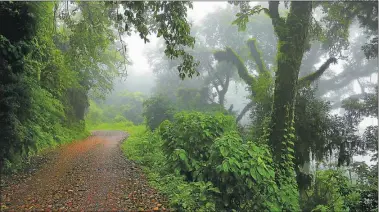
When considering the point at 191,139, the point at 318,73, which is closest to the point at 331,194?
the point at 191,139

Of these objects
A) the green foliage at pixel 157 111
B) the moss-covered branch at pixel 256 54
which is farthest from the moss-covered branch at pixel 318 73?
the green foliage at pixel 157 111

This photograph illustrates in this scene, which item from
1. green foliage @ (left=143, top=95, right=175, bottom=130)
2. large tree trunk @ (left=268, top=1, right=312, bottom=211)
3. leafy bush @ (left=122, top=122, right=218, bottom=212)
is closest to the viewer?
leafy bush @ (left=122, top=122, right=218, bottom=212)

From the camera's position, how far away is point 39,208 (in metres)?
5.39

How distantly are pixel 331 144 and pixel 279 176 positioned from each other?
6.09m

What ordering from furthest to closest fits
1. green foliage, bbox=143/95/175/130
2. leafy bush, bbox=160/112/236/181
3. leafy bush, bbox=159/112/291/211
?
1. green foliage, bbox=143/95/175/130
2. leafy bush, bbox=160/112/236/181
3. leafy bush, bbox=159/112/291/211

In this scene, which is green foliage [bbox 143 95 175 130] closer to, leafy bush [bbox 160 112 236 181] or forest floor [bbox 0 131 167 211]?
forest floor [bbox 0 131 167 211]

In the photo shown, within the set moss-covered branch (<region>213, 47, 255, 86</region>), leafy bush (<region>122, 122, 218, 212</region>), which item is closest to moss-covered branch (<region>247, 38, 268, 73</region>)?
moss-covered branch (<region>213, 47, 255, 86</region>)

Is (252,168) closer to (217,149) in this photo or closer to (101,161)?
(217,149)

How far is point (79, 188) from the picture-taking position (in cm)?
665

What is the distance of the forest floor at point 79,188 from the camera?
5.54 metres

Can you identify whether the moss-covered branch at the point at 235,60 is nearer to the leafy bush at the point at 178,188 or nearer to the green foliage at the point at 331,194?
the green foliage at the point at 331,194

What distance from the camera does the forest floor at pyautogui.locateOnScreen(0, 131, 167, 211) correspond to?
5535 millimetres

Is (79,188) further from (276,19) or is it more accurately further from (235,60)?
(235,60)

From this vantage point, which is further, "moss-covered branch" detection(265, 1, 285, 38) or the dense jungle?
"moss-covered branch" detection(265, 1, 285, 38)
